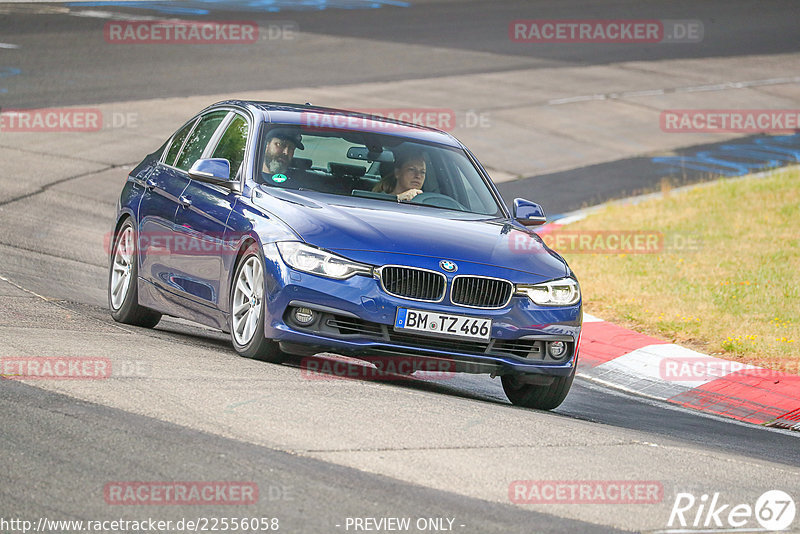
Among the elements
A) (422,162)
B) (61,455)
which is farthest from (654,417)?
(61,455)

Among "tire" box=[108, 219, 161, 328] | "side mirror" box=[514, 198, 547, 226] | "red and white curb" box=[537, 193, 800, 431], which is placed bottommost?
"red and white curb" box=[537, 193, 800, 431]

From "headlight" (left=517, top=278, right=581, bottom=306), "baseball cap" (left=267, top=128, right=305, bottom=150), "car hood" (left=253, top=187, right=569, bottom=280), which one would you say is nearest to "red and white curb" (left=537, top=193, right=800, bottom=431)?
"headlight" (left=517, top=278, right=581, bottom=306)

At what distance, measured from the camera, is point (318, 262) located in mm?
7910

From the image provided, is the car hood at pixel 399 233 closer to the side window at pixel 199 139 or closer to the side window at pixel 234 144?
the side window at pixel 234 144

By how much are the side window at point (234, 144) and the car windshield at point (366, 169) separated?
214 mm

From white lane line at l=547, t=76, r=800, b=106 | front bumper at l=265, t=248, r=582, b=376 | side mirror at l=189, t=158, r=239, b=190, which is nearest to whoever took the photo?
front bumper at l=265, t=248, r=582, b=376

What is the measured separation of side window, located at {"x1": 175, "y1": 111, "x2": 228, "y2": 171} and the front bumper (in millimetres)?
2202

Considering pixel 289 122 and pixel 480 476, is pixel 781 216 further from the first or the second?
pixel 480 476

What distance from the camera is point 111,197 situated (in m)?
16.8

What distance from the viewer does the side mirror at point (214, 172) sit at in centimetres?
889

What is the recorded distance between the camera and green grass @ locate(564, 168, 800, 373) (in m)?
11.9

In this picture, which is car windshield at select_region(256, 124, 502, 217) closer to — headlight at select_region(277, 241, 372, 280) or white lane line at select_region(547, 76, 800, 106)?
headlight at select_region(277, 241, 372, 280)

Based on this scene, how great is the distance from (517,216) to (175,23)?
22.5 meters

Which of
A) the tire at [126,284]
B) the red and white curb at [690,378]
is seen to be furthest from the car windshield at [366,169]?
the red and white curb at [690,378]
